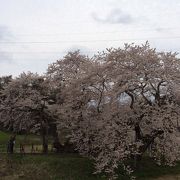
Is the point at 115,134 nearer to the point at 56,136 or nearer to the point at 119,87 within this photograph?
the point at 119,87

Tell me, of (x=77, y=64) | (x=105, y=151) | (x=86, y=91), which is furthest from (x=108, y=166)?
(x=77, y=64)

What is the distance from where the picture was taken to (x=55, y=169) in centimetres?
2952

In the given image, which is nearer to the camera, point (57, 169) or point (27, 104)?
point (57, 169)

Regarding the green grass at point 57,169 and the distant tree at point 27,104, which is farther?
the distant tree at point 27,104

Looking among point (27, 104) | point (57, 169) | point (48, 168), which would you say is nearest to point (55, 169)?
point (57, 169)

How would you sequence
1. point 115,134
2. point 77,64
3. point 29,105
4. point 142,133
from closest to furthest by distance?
1. point 115,134
2. point 142,133
3. point 29,105
4. point 77,64

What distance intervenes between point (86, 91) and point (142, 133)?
541cm

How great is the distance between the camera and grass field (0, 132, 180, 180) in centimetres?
2855

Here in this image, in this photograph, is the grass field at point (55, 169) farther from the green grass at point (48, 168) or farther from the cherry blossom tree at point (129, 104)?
the cherry blossom tree at point (129, 104)

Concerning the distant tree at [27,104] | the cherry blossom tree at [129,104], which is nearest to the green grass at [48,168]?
the cherry blossom tree at [129,104]

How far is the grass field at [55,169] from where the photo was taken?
28547 mm

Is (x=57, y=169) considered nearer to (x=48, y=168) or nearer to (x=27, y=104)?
(x=48, y=168)

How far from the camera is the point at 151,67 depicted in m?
29.5

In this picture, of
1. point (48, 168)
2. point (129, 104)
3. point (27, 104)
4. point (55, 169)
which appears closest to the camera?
point (55, 169)
